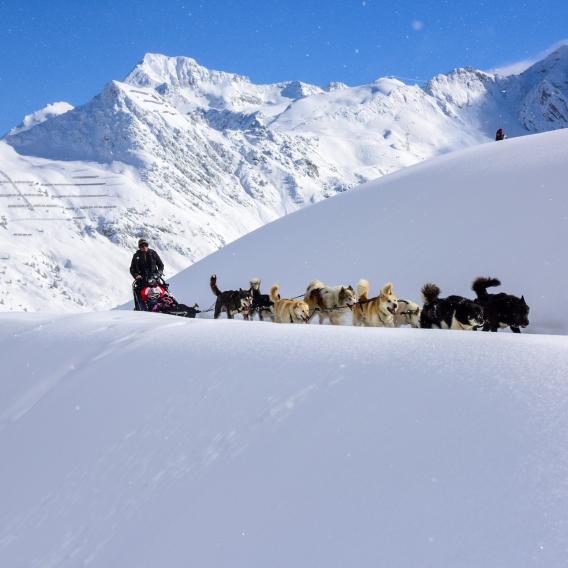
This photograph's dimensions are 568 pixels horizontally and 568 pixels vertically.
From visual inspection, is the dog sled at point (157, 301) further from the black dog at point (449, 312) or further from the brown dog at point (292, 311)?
the black dog at point (449, 312)

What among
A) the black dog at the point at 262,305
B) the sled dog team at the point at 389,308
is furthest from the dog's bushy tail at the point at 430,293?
the black dog at the point at 262,305

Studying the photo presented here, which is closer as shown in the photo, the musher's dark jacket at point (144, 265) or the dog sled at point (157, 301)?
the dog sled at point (157, 301)

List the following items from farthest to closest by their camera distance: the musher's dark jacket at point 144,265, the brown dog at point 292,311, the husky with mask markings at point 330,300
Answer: the musher's dark jacket at point 144,265 < the husky with mask markings at point 330,300 < the brown dog at point 292,311

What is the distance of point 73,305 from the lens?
93.4 meters

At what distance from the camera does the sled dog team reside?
6.98m

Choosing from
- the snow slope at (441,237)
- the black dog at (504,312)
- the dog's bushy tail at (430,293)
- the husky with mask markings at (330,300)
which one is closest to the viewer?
the black dog at (504,312)

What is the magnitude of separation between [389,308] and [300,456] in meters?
4.86

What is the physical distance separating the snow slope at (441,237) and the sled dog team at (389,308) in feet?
5.77

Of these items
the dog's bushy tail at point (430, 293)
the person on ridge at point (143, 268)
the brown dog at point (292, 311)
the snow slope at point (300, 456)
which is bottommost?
the snow slope at point (300, 456)

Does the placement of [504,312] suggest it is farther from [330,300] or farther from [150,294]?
[150,294]

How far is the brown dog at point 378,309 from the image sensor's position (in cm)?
786

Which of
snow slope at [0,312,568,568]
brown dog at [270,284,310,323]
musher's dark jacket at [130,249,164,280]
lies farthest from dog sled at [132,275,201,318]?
snow slope at [0,312,568,568]

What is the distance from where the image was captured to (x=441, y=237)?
12711 millimetres

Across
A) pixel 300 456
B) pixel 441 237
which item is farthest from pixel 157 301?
→ pixel 300 456
